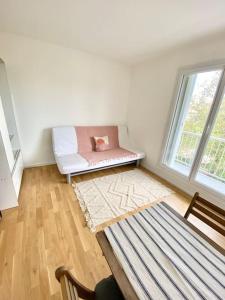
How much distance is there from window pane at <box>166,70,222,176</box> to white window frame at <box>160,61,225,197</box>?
→ 38 mm

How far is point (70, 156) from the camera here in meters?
2.72

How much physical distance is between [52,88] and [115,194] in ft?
7.39

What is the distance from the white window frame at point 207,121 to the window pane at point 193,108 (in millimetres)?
38

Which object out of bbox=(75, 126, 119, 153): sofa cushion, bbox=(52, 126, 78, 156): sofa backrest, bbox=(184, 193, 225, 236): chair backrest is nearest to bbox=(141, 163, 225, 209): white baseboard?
bbox=(75, 126, 119, 153): sofa cushion

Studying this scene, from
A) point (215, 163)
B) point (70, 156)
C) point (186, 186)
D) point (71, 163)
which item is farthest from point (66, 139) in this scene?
point (215, 163)

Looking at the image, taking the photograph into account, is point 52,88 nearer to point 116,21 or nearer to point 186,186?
point 116,21

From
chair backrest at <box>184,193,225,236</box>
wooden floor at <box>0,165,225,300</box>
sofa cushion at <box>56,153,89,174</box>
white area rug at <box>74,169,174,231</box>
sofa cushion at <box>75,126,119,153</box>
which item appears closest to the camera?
→ chair backrest at <box>184,193,225,236</box>

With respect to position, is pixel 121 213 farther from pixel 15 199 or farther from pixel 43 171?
pixel 43 171

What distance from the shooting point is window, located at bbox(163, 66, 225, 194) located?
81.3 inches

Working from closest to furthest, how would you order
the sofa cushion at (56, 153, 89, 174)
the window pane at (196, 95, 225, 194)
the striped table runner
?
the striped table runner < the sofa cushion at (56, 153, 89, 174) < the window pane at (196, 95, 225, 194)

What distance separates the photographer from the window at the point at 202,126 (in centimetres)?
206

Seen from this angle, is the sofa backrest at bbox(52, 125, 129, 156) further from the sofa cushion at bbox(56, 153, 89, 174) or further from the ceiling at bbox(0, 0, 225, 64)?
the ceiling at bbox(0, 0, 225, 64)

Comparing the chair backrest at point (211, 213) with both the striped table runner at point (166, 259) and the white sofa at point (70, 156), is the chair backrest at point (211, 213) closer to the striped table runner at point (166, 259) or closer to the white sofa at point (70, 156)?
the striped table runner at point (166, 259)

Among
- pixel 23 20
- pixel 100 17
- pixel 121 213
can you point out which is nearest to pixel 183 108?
pixel 100 17
